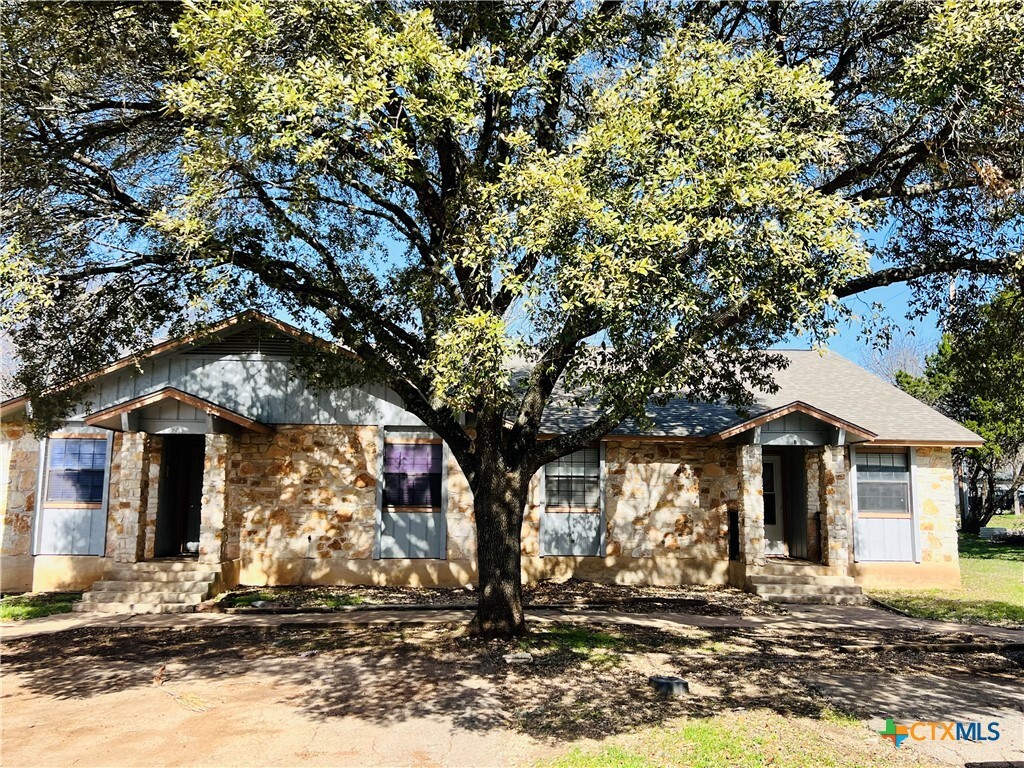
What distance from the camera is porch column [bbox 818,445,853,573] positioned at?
43.4 feet

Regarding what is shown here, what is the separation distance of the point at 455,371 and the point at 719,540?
912cm

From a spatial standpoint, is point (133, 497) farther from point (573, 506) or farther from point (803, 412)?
point (803, 412)

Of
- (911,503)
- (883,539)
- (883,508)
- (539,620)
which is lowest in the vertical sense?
(539,620)

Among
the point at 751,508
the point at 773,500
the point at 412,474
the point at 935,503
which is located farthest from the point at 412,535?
the point at 935,503

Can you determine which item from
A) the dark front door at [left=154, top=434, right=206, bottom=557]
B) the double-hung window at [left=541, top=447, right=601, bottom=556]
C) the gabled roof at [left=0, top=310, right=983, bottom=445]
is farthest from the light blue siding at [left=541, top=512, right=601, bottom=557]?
the dark front door at [left=154, top=434, right=206, bottom=557]

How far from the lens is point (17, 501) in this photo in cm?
1365

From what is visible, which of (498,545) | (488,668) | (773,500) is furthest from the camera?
(773,500)

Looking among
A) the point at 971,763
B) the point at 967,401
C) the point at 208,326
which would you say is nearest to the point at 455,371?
the point at 208,326

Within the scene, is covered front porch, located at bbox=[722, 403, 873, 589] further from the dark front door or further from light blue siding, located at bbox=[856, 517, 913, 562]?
the dark front door

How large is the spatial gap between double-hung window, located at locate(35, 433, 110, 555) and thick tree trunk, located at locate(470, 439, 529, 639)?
329 inches

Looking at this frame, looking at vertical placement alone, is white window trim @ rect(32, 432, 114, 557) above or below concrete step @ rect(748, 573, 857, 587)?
above

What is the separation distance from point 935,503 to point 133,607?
14837 mm

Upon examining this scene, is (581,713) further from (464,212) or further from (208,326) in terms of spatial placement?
(208,326)

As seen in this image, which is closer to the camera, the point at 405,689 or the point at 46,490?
the point at 405,689
